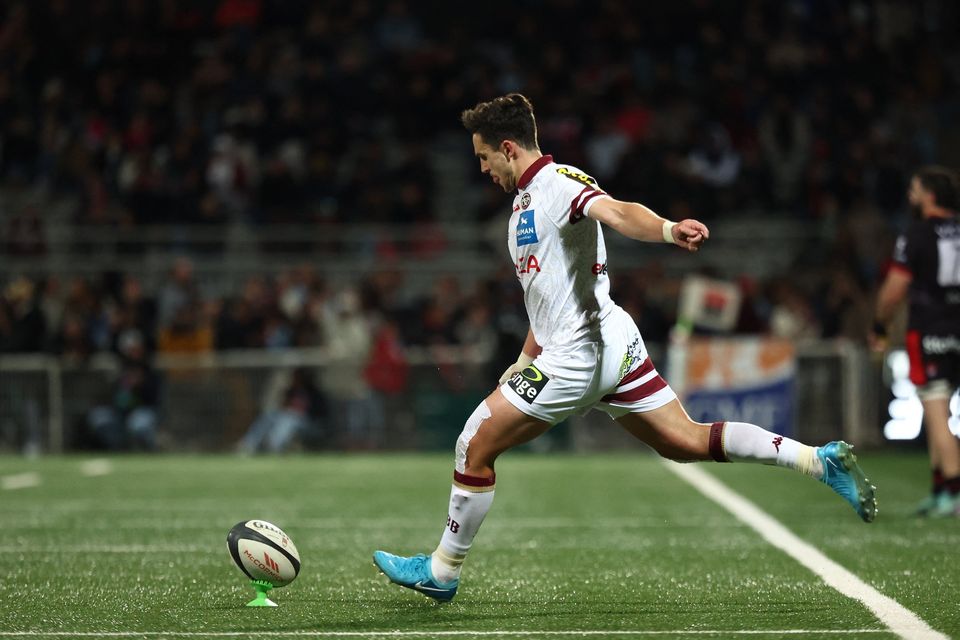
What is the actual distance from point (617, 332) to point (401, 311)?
1327 centimetres

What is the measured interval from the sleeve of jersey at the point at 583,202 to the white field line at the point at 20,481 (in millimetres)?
8851

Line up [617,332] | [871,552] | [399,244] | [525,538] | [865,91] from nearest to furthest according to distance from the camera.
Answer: [617,332], [871,552], [525,538], [399,244], [865,91]

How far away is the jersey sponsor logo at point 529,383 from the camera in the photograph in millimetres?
6184

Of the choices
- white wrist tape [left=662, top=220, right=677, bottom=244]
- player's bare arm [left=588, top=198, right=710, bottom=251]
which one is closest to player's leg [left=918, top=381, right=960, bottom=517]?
player's bare arm [left=588, top=198, right=710, bottom=251]

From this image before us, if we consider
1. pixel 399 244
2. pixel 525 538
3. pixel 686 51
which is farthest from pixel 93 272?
pixel 525 538

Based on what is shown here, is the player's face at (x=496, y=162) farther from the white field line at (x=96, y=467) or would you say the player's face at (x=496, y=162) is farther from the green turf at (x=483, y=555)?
the white field line at (x=96, y=467)

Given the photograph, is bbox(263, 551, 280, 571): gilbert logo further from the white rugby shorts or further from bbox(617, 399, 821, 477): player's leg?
bbox(617, 399, 821, 477): player's leg

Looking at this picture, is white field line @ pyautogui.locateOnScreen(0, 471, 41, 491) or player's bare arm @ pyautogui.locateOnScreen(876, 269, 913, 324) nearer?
player's bare arm @ pyautogui.locateOnScreen(876, 269, 913, 324)

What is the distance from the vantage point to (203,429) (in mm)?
18719

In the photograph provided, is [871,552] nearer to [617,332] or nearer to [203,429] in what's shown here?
[617,332]

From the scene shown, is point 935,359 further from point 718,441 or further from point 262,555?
point 262,555

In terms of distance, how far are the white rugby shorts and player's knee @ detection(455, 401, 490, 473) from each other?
12 centimetres

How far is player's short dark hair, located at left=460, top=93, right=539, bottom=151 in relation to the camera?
6.31 meters

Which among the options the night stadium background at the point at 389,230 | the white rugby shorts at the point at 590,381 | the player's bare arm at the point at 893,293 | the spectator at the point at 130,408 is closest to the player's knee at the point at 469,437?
the white rugby shorts at the point at 590,381
